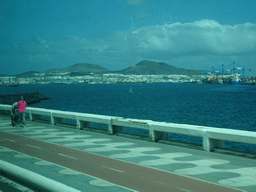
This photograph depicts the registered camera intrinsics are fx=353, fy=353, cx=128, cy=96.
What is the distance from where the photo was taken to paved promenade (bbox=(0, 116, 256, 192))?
866 cm

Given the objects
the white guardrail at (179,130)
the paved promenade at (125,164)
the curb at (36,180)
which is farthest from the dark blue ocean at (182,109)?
the curb at (36,180)

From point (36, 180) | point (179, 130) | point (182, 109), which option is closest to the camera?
point (36, 180)

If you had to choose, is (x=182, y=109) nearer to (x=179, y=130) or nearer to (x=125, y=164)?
(x=179, y=130)

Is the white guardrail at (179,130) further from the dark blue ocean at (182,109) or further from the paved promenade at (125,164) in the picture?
the dark blue ocean at (182,109)

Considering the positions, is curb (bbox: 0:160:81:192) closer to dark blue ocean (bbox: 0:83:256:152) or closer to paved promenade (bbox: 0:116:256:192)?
paved promenade (bbox: 0:116:256:192)

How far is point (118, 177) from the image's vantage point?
31.1 ft

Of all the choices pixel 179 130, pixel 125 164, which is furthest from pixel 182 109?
pixel 125 164

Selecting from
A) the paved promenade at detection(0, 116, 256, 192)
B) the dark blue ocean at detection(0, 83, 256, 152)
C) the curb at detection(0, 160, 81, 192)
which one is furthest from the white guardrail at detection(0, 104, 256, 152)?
the dark blue ocean at detection(0, 83, 256, 152)

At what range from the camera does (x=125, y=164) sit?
1106 centimetres

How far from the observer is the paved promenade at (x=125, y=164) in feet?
28.4

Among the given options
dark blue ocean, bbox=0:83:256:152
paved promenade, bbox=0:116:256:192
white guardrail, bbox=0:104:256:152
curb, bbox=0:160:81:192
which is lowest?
dark blue ocean, bbox=0:83:256:152

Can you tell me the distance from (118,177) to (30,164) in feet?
10.7

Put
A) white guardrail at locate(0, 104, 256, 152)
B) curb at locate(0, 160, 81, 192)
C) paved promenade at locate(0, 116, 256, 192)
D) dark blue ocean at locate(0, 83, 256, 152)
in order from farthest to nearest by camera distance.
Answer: dark blue ocean at locate(0, 83, 256, 152)
white guardrail at locate(0, 104, 256, 152)
paved promenade at locate(0, 116, 256, 192)
curb at locate(0, 160, 81, 192)

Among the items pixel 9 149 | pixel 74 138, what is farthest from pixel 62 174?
pixel 74 138
